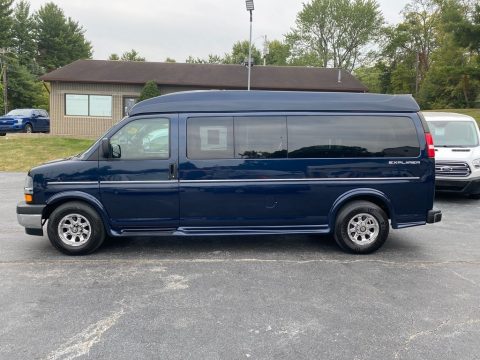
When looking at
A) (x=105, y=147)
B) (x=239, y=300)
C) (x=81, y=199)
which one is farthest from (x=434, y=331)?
(x=81, y=199)

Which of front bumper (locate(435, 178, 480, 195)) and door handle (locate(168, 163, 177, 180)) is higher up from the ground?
door handle (locate(168, 163, 177, 180))

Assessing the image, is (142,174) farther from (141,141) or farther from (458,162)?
(458,162)

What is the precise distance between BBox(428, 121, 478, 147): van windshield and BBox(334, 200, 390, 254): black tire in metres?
5.49

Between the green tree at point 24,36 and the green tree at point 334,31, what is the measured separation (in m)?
35.4

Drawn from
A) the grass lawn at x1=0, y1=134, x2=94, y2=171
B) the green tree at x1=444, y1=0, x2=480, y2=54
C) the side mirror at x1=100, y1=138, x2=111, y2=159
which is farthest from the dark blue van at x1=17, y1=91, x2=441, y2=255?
the green tree at x1=444, y1=0, x2=480, y2=54

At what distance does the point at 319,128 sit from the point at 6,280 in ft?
14.1

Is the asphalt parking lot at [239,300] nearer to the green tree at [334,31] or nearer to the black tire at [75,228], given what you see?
the black tire at [75,228]

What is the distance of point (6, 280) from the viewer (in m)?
4.98

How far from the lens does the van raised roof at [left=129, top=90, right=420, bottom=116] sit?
233 inches

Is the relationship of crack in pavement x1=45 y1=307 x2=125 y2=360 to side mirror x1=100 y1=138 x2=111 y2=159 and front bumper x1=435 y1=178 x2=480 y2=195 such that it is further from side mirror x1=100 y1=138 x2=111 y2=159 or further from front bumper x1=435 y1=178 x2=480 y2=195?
front bumper x1=435 y1=178 x2=480 y2=195

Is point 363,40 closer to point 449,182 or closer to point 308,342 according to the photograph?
point 449,182

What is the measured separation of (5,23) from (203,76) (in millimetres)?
38032

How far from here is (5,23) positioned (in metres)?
52.1

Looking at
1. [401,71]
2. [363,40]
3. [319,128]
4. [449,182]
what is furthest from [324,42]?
[319,128]
